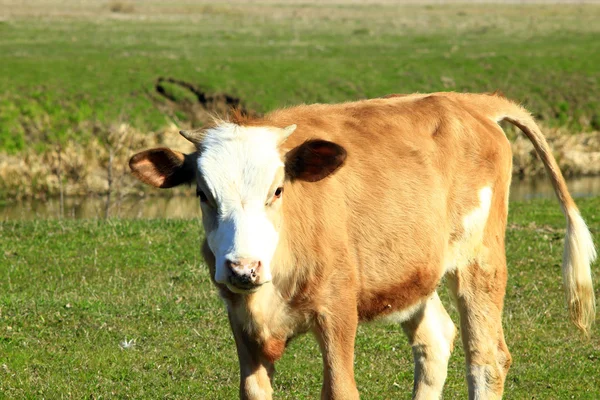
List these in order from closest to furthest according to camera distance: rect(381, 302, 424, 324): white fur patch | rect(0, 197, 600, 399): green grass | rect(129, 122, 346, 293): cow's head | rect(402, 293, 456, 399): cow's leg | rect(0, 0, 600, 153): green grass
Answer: rect(129, 122, 346, 293): cow's head < rect(381, 302, 424, 324): white fur patch < rect(402, 293, 456, 399): cow's leg < rect(0, 197, 600, 399): green grass < rect(0, 0, 600, 153): green grass

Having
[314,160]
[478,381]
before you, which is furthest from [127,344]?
[314,160]

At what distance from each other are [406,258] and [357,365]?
7.70 feet

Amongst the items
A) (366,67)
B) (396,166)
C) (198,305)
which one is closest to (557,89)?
(366,67)

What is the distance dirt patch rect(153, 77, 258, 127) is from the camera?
107 ft

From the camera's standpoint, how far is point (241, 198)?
18.8 feet

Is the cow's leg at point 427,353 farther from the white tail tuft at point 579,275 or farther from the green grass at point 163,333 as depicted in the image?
the white tail tuft at point 579,275

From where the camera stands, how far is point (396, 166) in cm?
709

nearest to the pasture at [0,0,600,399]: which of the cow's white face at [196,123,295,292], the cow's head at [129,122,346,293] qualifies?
the cow's head at [129,122,346,293]

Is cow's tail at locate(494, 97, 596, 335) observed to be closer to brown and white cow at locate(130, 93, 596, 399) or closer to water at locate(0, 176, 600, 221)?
brown and white cow at locate(130, 93, 596, 399)

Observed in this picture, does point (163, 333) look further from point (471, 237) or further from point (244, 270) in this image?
point (244, 270)

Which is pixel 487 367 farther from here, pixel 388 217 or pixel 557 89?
pixel 557 89

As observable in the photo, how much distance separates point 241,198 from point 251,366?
1.29 meters

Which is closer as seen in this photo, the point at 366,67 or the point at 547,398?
the point at 547,398

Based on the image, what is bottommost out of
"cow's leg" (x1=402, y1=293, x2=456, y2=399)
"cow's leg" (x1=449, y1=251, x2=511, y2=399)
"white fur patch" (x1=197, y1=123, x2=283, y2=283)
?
"cow's leg" (x1=402, y1=293, x2=456, y2=399)
